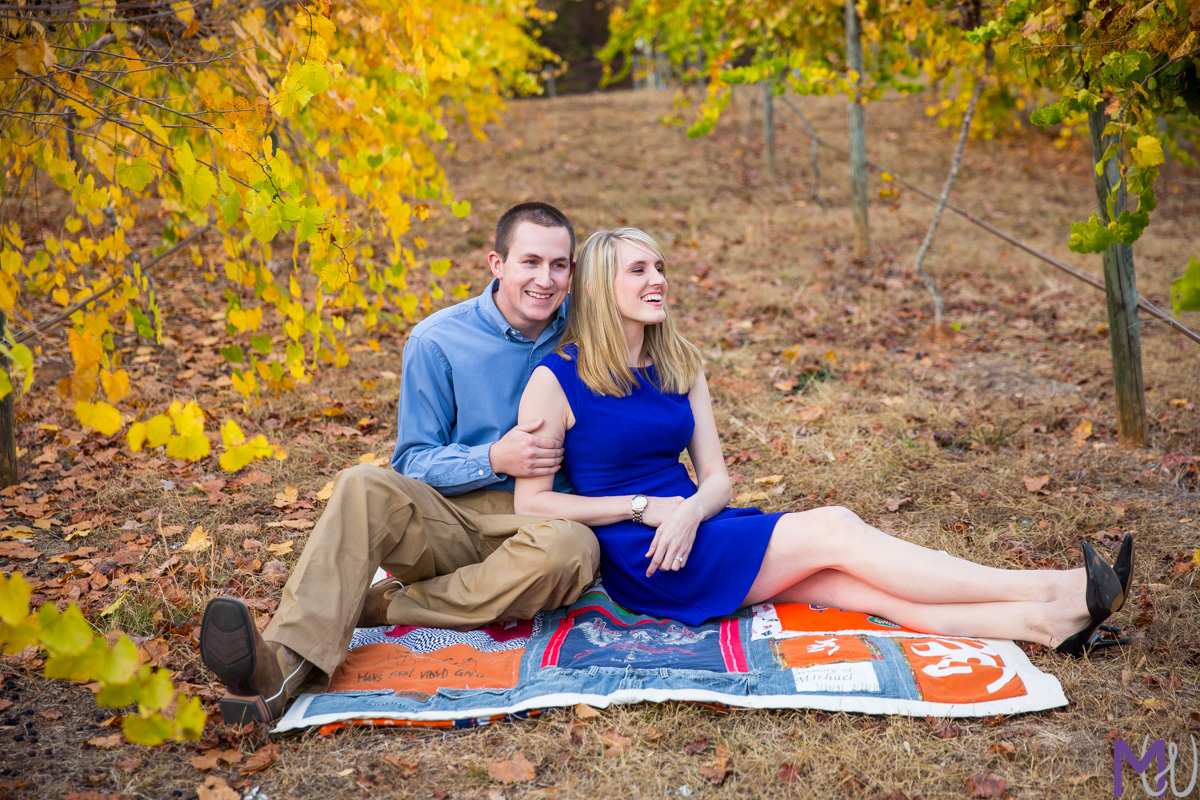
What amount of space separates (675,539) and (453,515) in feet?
2.48

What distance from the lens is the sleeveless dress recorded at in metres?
2.84

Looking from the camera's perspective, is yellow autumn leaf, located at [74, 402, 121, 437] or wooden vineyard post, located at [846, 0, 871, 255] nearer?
yellow autumn leaf, located at [74, 402, 121, 437]

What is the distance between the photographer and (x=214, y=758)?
2227mm

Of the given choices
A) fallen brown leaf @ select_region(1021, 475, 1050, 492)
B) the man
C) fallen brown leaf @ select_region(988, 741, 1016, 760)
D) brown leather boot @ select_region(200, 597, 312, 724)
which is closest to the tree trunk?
fallen brown leaf @ select_region(1021, 475, 1050, 492)

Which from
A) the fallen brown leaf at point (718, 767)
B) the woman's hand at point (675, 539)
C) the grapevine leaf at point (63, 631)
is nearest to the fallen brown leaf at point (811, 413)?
the woman's hand at point (675, 539)

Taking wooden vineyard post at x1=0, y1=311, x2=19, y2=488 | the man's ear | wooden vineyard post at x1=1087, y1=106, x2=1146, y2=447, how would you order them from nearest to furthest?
the man's ear < wooden vineyard post at x1=0, y1=311, x2=19, y2=488 < wooden vineyard post at x1=1087, y1=106, x2=1146, y2=447

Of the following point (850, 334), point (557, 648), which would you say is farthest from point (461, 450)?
point (850, 334)

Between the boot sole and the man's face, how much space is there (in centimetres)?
135

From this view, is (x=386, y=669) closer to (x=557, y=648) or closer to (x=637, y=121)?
(x=557, y=648)

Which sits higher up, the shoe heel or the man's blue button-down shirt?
the man's blue button-down shirt

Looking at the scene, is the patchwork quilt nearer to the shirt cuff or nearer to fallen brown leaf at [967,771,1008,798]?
fallen brown leaf at [967,771,1008,798]

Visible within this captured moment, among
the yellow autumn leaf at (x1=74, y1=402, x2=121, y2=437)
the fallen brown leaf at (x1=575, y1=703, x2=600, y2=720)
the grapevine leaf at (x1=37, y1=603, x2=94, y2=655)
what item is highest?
the yellow autumn leaf at (x1=74, y1=402, x2=121, y2=437)

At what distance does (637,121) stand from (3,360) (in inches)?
532

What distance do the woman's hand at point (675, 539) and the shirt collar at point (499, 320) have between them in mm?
816
